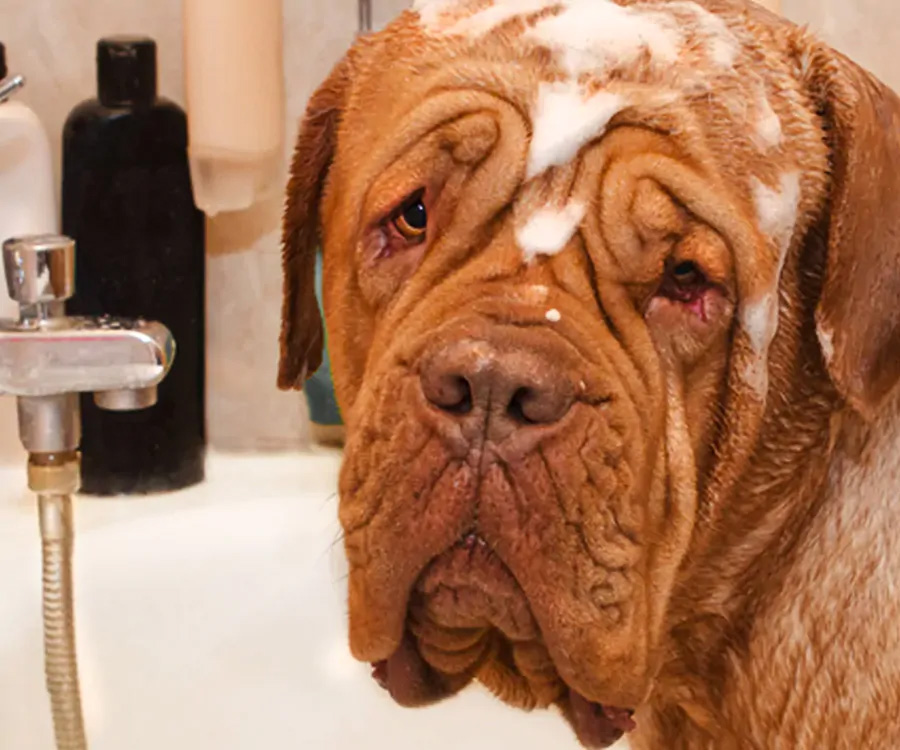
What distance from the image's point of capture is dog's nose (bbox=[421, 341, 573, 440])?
0.80m

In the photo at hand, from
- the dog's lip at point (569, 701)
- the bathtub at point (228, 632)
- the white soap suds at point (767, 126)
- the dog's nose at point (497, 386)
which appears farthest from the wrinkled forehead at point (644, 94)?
the bathtub at point (228, 632)

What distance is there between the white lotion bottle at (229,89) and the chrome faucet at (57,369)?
397mm

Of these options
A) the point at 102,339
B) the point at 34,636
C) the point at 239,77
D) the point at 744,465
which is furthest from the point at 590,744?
the point at 239,77

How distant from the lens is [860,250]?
88 cm

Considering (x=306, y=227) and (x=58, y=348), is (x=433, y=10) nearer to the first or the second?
(x=306, y=227)

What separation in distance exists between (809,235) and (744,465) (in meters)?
0.16

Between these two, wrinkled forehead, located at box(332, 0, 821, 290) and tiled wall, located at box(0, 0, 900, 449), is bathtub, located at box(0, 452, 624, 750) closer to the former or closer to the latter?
tiled wall, located at box(0, 0, 900, 449)

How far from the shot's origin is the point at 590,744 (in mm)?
967

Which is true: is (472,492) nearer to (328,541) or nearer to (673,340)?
(673,340)

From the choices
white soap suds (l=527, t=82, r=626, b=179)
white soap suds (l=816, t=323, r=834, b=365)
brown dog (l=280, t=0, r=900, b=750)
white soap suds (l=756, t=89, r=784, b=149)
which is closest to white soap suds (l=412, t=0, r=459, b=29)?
brown dog (l=280, t=0, r=900, b=750)

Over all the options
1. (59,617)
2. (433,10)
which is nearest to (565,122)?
(433,10)

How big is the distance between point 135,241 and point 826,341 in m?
0.93

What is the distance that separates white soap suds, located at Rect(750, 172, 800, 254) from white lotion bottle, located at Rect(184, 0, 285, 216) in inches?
32.6

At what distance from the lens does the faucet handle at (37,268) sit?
3.85 feet
